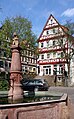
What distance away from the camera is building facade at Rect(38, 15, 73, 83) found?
5772 centimetres

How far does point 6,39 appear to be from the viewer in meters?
46.8

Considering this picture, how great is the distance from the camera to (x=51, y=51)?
59500 millimetres

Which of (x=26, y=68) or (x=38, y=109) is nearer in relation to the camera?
A: (x=38, y=109)

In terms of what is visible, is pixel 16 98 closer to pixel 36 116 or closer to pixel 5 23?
pixel 36 116

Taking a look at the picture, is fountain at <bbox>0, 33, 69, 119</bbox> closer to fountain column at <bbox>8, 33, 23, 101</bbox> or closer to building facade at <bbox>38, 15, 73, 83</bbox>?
fountain column at <bbox>8, 33, 23, 101</bbox>

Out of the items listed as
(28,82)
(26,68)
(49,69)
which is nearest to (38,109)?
(28,82)

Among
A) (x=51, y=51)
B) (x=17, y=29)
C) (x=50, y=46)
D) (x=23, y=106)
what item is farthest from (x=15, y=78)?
(x=50, y=46)

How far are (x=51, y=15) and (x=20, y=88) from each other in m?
51.5

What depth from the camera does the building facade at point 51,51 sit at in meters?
57.7

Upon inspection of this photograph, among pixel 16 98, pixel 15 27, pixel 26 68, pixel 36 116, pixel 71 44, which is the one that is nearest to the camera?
pixel 36 116

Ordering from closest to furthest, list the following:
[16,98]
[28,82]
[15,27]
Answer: [16,98] → [28,82] → [15,27]

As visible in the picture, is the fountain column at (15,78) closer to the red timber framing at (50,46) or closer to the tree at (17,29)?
the tree at (17,29)

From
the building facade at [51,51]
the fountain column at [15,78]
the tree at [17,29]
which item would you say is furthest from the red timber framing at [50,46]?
the fountain column at [15,78]

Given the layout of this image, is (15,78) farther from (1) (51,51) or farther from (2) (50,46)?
(2) (50,46)
